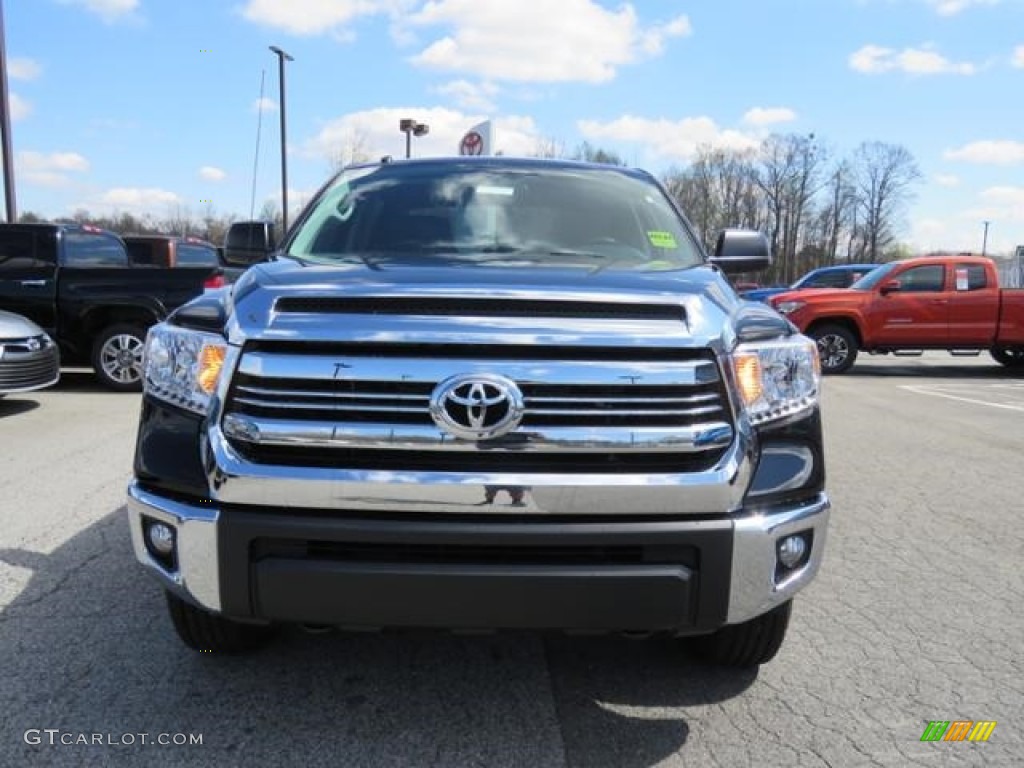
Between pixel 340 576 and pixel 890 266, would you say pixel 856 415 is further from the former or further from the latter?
pixel 340 576

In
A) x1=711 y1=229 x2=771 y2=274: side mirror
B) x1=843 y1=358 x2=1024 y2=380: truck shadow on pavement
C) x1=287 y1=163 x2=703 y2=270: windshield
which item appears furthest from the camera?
x1=843 y1=358 x2=1024 y2=380: truck shadow on pavement

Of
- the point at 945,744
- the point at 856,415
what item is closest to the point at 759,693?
the point at 945,744

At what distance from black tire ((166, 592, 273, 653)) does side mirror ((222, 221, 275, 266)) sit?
191cm

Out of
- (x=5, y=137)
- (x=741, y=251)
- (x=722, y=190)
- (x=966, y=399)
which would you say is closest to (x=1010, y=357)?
(x=966, y=399)

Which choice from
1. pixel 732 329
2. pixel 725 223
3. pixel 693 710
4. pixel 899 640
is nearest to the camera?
pixel 732 329

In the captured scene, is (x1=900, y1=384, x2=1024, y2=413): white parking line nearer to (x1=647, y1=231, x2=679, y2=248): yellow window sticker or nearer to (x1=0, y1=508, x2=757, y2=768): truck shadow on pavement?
(x1=647, y1=231, x2=679, y2=248): yellow window sticker

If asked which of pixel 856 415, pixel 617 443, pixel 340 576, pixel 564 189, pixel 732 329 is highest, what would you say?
pixel 564 189

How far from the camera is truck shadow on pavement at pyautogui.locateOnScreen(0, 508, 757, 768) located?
244 centimetres

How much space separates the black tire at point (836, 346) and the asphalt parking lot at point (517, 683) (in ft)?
31.6

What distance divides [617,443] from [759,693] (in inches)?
48.2

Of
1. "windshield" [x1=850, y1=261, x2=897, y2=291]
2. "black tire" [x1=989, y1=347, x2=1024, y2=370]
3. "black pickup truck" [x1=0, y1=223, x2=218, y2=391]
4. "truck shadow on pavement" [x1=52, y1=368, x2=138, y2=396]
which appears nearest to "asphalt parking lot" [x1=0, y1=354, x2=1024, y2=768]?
"black pickup truck" [x1=0, y1=223, x2=218, y2=391]

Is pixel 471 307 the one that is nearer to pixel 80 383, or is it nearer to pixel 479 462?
pixel 479 462

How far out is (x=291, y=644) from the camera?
10.2 ft

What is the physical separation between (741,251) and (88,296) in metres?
7.84
